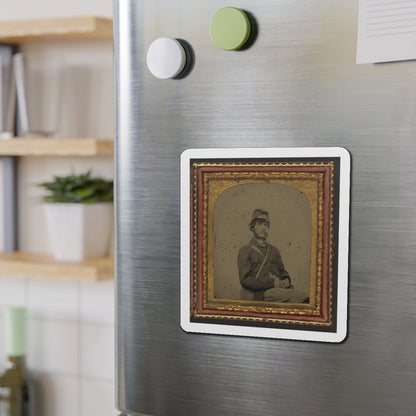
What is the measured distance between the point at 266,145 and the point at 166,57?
0.14 m

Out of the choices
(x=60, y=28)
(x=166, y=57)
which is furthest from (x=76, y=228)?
(x=166, y=57)

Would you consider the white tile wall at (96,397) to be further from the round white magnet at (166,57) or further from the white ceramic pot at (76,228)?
the round white magnet at (166,57)

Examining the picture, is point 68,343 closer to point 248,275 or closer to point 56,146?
point 56,146

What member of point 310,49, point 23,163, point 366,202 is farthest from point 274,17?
point 23,163

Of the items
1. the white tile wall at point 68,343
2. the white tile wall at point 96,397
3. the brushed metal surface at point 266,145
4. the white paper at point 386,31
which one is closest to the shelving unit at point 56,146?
the white tile wall at point 68,343

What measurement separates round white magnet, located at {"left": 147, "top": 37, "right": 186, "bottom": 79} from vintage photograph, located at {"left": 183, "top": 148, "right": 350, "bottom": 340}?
0.09 metres

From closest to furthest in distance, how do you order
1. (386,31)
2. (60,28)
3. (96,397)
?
(386,31), (60,28), (96,397)

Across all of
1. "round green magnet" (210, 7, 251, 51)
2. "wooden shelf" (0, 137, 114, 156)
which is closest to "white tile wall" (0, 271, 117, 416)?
"wooden shelf" (0, 137, 114, 156)

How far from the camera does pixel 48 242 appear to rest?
5.00 ft

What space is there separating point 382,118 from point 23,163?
1.14m

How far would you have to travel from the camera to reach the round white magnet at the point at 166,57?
637 mm

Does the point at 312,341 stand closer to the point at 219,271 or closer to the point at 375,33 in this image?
the point at 219,271

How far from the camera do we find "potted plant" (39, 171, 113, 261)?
134cm

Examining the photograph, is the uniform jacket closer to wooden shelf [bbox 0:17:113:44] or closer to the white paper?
the white paper
